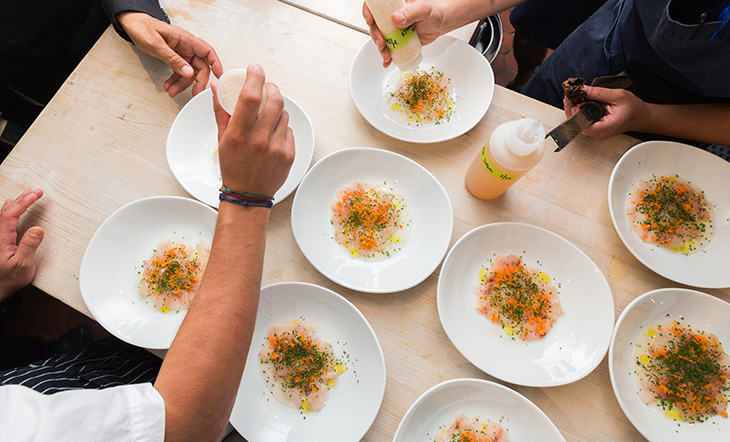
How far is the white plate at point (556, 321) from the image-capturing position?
1.29 meters

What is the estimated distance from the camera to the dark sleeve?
1.50 meters

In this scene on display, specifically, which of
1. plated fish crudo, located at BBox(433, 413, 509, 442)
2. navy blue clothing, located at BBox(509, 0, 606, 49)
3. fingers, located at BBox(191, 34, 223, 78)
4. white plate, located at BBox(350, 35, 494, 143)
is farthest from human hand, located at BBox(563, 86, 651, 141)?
fingers, located at BBox(191, 34, 223, 78)

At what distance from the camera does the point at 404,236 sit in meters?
1.45

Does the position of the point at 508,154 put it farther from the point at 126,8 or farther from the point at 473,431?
the point at 126,8

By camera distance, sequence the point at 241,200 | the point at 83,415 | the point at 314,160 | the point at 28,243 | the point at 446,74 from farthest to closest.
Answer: the point at 446,74
the point at 314,160
the point at 28,243
the point at 241,200
the point at 83,415

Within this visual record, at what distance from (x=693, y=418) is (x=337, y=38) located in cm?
183

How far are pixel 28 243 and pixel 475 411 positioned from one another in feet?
5.04

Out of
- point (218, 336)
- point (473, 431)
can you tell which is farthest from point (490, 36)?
point (218, 336)

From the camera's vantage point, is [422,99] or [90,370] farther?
[422,99]

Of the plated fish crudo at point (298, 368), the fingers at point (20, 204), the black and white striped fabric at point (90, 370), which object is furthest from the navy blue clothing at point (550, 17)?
the black and white striped fabric at point (90, 370)

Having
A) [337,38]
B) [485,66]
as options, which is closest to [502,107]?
[485,66]

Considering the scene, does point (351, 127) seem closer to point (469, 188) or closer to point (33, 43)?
point (469, 188)

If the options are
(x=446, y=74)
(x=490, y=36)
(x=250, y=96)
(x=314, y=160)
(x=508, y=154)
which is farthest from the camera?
(x=490, y=36)

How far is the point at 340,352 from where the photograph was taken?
4.34ft
